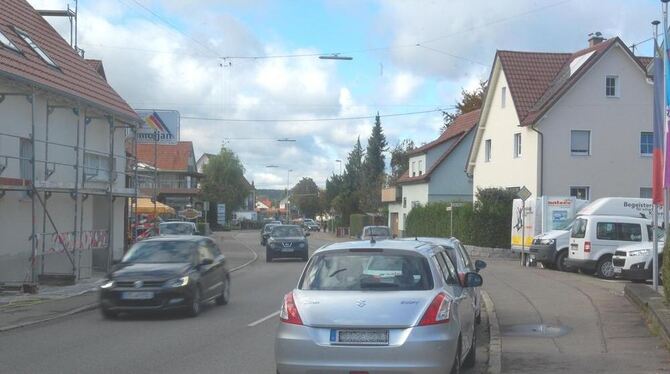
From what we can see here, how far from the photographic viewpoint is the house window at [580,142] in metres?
40.4

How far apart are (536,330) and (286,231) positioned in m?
23.5

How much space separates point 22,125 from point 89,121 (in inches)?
124

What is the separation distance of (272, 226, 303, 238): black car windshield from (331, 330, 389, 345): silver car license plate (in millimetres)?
27579

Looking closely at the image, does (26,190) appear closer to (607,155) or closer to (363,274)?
(363,274)

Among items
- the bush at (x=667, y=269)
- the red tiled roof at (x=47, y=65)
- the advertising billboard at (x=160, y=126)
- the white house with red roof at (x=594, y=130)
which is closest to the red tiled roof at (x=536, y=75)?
the white house with red roof at (x=594, y=130)

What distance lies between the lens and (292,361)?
7.31 metres

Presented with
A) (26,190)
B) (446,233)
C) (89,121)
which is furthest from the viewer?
(446,233)

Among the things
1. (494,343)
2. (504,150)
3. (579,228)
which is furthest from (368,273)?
(504,150)

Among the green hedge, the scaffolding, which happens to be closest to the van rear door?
the green hedge

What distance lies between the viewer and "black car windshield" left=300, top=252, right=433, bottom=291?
302 inches

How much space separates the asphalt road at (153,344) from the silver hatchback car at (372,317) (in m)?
2.00

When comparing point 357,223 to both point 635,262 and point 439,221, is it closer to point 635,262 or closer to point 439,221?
point 439,221

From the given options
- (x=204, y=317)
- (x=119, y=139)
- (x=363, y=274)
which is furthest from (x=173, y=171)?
(x=363, y=274)

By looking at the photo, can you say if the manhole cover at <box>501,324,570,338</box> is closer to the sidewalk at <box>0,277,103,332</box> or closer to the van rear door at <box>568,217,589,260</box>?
the sidewalk at <box>0,277,103,332</box>
